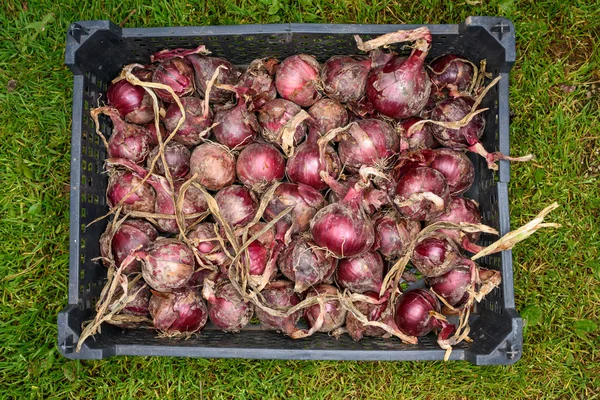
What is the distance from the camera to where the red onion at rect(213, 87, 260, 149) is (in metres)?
1.95

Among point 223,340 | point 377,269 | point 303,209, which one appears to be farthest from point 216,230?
point 377,269

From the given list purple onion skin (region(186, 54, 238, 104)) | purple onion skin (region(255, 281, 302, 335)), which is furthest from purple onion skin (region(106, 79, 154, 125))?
purple onion skin (region(255, 281, 302, 335))

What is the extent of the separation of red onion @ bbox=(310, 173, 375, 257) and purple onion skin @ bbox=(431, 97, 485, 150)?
1.49 feet

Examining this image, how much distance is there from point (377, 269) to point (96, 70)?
1.34m

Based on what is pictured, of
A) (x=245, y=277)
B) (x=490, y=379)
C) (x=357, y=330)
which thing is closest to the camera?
(x=245, y=277)

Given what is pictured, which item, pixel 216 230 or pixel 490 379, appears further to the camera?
pixel 490 379

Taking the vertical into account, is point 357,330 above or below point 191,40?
below

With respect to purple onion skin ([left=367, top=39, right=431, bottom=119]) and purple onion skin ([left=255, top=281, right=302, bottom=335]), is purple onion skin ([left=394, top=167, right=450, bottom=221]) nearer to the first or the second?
purple onion skin ([left=367, top=39, right=431, bottom=119])

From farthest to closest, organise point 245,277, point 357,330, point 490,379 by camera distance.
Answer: point 490,379, point 357,330, point 245,277

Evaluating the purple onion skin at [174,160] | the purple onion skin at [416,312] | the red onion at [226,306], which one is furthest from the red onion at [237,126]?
the purple onion skin at [416,312]

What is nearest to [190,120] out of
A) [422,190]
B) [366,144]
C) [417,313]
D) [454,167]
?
[366,144]

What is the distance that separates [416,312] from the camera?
6.26 ft

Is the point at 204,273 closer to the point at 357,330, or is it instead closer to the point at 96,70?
the point at 357,330

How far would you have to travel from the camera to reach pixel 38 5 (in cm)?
235
